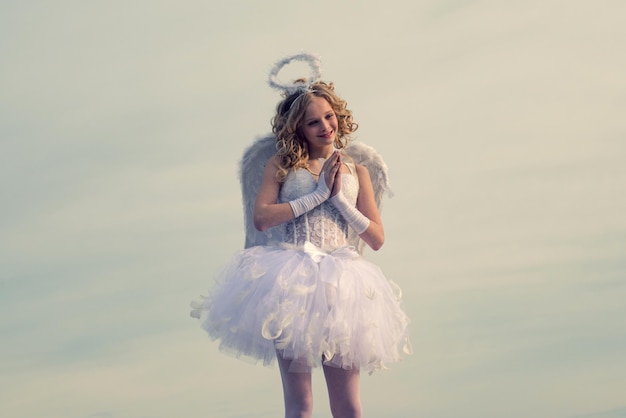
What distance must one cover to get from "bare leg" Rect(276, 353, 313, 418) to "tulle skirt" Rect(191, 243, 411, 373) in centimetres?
8

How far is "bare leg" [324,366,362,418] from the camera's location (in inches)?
289

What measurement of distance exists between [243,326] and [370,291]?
36.9 inches

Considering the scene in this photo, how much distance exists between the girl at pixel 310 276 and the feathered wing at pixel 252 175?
6.7 inches

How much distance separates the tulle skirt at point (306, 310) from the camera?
7.24m

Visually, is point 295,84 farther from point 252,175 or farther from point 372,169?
point 372,169

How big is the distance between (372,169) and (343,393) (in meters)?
1.92

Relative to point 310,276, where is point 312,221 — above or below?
above

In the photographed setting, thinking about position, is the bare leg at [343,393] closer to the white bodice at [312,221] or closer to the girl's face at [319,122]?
the white bodice at [312,221]

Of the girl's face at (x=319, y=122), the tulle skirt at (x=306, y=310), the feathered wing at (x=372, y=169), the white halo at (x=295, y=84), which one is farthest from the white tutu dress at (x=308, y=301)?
the white halo at (x=295, y=84)

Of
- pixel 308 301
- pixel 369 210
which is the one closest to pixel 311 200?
pixel 369 210

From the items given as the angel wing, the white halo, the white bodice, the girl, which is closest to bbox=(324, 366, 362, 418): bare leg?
the girl

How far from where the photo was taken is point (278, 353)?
7.41m

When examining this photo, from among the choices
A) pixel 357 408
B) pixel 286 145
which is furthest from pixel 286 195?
pixel 357 408

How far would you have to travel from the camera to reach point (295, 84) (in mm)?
7945
